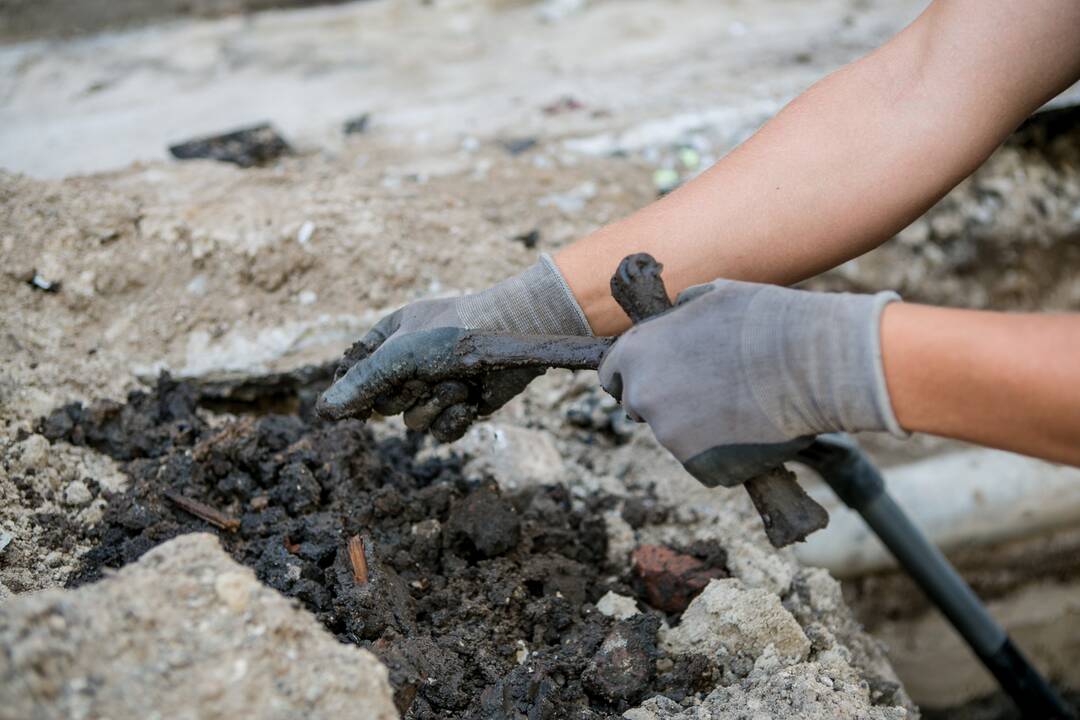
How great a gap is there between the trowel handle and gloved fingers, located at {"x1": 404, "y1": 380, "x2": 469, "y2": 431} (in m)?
0.38

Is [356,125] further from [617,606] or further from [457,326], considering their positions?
[617,606]

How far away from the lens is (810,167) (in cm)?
170

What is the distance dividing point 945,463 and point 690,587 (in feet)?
5.72

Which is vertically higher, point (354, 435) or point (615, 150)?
point (615, 150)

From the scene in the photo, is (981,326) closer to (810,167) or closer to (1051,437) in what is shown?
(1051,437)

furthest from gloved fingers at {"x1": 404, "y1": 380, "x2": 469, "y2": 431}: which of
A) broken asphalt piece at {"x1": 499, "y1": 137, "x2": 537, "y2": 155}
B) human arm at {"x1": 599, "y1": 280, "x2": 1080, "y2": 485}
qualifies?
broken asphalt piece at {"x1": 499, "y1": 137, "x2": 537, "y2": 155}

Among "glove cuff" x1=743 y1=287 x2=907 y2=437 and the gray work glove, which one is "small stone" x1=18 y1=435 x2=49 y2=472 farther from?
"glove cuff" x1=743 y1=287 x2=907 y2=437

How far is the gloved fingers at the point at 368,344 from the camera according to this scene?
1774 mm

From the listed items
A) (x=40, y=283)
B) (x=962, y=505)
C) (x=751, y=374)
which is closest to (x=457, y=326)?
(x=751, y=374)

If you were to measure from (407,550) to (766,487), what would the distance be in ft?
2.50

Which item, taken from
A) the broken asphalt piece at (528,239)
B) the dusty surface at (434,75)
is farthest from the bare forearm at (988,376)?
the dusty surface at (434,75)

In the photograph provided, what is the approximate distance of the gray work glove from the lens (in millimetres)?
1661

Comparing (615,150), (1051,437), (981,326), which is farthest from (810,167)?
(615,150)

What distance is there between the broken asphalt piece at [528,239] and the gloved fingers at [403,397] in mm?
1085
